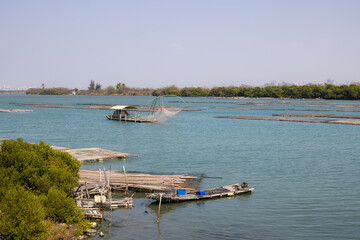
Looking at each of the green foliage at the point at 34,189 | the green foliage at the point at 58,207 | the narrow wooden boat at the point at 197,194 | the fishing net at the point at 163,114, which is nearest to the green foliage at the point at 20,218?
the green foliage at the point at 34,189

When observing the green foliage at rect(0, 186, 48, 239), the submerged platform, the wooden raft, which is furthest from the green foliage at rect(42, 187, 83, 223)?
the submerged platform

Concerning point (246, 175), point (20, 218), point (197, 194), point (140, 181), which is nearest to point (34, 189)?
point (20, 218)

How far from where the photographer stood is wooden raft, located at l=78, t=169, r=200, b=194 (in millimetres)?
28047

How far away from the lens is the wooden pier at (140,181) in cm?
2800

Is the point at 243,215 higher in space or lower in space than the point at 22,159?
lower

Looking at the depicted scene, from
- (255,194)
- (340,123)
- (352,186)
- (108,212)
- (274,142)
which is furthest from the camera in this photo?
(340,123)

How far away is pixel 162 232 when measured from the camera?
850 inches

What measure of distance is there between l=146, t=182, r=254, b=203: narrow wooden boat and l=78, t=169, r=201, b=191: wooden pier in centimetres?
184

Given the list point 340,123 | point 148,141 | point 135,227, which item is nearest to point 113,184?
point 135,227

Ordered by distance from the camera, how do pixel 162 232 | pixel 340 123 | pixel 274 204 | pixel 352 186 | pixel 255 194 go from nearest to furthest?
pixel 162 232 → pixel 274 204 → pixel 255 194 → pixel 352 186 → pixel 340 123

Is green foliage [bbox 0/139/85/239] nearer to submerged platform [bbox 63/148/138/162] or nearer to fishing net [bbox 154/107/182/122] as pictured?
submerged platform [bbox 63/148/138/162]

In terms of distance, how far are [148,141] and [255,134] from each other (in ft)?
62.6

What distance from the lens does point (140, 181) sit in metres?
29.6

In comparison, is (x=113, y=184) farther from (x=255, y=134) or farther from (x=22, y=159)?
(x=255, y=134)
